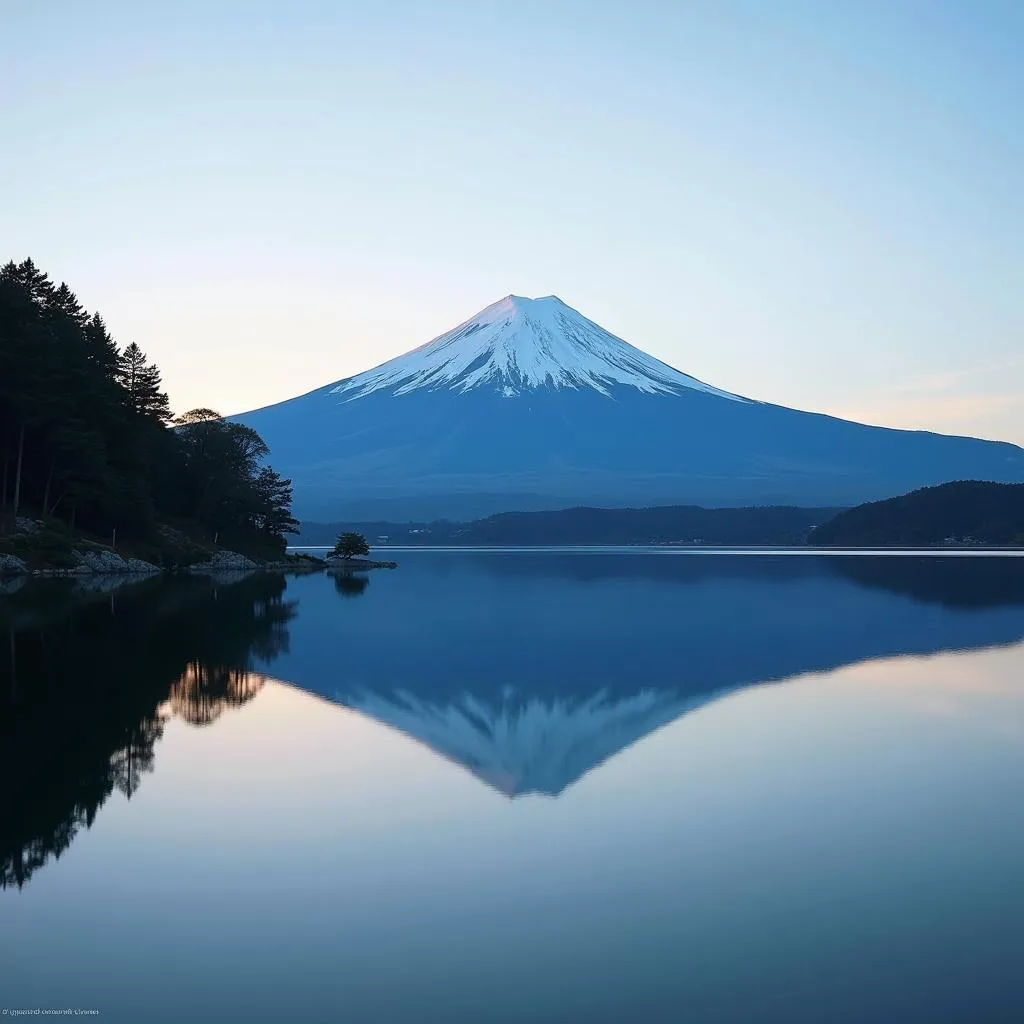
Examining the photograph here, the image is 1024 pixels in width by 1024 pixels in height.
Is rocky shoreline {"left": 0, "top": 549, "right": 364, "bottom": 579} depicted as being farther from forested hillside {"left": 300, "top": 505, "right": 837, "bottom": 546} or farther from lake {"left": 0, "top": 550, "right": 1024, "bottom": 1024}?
forested hillside {"left": 300, "top": 505, "right": 837, "bottom": 546}

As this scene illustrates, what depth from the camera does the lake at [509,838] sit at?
17.1ft

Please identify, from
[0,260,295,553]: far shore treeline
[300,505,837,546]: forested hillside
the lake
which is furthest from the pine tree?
[300,505,837,546]: forested hillside

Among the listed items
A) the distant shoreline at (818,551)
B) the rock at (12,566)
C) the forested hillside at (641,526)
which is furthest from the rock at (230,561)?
the forested hillside at (641,526)

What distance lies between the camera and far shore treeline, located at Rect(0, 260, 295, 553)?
45.5 m

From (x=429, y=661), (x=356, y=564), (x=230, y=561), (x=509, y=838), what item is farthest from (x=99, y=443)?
(x=509, y=838)

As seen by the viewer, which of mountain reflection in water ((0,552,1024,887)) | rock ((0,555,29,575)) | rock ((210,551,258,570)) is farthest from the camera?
rock ((210,551,258,570))

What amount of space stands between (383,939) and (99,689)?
9.86 metres

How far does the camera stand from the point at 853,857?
7.34 metres

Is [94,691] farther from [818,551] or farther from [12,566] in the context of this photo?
[818,551]

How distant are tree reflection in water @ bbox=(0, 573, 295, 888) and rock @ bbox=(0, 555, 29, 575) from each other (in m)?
11.7

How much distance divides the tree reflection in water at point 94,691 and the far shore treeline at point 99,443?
17.2 meters

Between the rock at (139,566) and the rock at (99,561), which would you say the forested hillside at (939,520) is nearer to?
the rock at (139,566)

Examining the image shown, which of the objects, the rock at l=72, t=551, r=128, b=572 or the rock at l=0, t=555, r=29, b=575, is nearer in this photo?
the rock at l=0, t=555, r=29, b=575

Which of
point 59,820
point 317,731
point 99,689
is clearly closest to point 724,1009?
point 59,820
